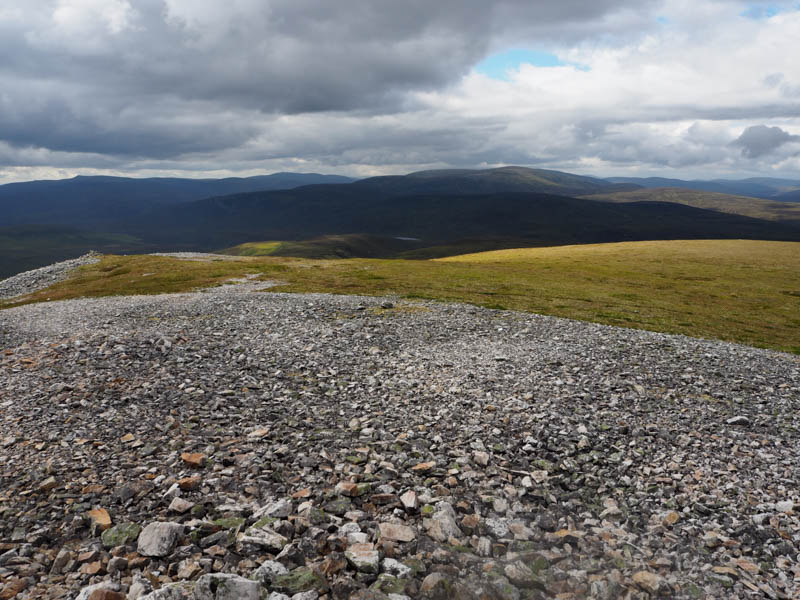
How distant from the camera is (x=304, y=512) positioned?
10461mm

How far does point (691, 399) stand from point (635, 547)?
1054cm

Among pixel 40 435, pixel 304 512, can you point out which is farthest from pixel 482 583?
pixel 40 435

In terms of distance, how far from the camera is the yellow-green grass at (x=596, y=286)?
42562mm

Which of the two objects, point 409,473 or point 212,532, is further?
point 409,473

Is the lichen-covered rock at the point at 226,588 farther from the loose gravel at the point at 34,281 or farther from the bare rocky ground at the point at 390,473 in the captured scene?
the loose gravel at the point at 34,281

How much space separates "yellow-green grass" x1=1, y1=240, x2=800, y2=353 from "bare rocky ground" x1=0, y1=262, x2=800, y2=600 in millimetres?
20604

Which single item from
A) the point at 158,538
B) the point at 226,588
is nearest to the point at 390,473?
the point at 226,588

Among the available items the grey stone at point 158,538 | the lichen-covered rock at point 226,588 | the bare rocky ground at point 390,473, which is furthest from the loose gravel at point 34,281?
the lichen-covered rock at point 226,588

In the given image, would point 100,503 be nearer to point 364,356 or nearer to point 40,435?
point 40,435

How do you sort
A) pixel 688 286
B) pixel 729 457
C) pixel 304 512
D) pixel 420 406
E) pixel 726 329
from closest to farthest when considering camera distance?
1. pixel 304 512
2. pixel 729 457
3. pixel 420 406
4. pixel 726 329
5. pixel 688 286

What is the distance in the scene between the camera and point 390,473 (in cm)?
1238

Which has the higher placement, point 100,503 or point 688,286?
point 100,503

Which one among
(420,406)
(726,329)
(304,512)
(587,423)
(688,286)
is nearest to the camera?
(304,512)

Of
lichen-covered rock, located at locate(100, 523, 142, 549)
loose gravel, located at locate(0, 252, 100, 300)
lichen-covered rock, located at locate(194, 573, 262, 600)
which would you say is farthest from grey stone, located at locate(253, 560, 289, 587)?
loose gravel, located at locate(0, 252, 100, 300)
